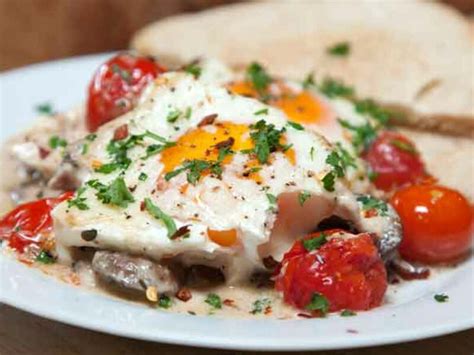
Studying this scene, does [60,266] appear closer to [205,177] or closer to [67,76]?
[205,177]

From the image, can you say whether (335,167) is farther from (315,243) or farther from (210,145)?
(210,145)

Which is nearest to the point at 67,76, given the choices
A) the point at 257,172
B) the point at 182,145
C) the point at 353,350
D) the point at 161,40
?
the point at 161,40

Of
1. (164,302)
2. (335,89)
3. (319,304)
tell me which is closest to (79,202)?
(164,302)

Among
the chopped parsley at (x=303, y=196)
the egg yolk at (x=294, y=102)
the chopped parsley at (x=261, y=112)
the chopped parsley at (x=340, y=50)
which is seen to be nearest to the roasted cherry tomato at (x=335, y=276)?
the chopped parsley at (x=303, y=196)

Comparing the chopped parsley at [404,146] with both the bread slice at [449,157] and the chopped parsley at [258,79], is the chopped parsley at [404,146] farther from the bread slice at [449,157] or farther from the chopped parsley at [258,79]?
the chopped parsley at [258,79]

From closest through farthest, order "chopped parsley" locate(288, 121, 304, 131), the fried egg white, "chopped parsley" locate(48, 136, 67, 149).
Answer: the fried egg white < "chopped parsley" locate(288, 121, 304, 131) < "chopped parsley" locate(48, 136, 67, 149)

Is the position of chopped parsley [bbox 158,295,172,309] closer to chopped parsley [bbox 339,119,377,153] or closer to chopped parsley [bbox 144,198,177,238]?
chopped parsley [bbox 144,198,177,238]

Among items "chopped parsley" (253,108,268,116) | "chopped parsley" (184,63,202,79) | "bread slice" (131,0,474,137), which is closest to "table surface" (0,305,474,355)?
"chopped parsley" (253,108,268,116)
